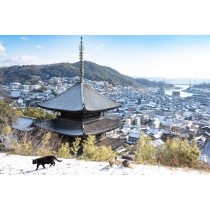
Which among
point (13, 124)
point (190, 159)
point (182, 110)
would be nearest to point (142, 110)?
point (182, 110)

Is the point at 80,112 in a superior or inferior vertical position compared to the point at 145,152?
superior

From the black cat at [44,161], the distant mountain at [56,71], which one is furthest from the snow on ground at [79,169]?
the distant mountain at [56,71]

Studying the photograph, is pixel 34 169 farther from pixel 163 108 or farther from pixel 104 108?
pixel 163 108

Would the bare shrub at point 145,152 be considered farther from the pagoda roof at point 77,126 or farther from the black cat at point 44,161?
the black cat at point 44,161

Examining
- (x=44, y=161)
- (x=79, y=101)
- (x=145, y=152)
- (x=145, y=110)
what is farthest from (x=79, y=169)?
(x=145, y=110)

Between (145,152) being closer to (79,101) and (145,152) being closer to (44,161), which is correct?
(79,101)

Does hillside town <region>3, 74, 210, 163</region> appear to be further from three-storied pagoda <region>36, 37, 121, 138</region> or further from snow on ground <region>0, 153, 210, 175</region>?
snow on ground <region>0, 153, 210, 175</region>
